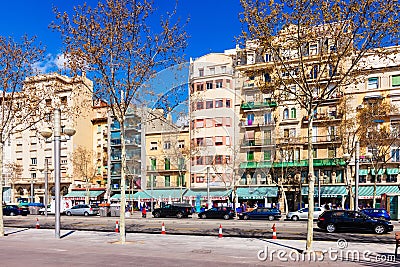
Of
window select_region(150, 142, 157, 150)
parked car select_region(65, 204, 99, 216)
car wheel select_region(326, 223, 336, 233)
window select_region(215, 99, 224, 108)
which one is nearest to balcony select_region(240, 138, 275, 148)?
window select_region(215, 99, 224, 108)

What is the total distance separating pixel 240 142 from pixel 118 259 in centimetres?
4593

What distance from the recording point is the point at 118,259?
1430cm

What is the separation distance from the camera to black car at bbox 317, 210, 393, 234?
80.0ft

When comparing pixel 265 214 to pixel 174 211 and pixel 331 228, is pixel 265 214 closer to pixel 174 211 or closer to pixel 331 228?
pixel 174 211

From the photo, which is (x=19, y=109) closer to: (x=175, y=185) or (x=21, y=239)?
(x=21, y=239)

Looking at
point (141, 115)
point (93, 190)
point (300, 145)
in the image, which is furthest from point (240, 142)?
point (141, 115)

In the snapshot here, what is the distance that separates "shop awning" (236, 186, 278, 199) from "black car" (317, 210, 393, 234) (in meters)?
30.2

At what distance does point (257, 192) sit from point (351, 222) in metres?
32.6

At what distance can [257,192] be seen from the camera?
190 ft

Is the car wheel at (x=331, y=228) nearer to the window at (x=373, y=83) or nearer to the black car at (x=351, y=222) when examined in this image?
the black car at (x=351, y=222)

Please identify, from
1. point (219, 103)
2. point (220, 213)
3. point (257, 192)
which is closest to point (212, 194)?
point (257, 192)

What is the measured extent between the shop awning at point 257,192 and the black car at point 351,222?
30.2m

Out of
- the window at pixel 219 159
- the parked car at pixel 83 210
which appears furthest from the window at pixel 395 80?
the parked car at pixel 83 210

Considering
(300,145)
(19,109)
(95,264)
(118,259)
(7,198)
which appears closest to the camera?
(95,264)
